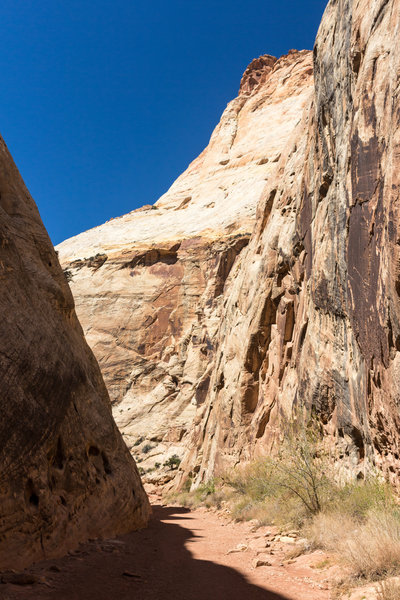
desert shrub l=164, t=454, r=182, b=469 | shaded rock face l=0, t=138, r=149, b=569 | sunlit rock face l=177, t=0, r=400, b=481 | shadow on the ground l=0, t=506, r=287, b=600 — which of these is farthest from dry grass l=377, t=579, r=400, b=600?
desert shrub l=164, t=454, r=182, b=469

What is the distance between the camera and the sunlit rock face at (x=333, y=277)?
28.0 ft

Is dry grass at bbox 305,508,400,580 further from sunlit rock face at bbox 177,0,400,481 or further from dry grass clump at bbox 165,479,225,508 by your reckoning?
dry grass clump at bbox 165,479,225,508

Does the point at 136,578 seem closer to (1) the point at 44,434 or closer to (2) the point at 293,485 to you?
(1) the point at 44,434

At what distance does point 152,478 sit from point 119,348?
49.8ft

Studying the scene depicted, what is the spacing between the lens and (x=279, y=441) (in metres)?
15.8

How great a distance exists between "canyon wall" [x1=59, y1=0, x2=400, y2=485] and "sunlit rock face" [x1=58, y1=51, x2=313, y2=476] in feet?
0.52

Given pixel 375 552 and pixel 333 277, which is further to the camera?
pixel 333 277

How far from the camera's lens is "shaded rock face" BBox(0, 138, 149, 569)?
22.6 ft

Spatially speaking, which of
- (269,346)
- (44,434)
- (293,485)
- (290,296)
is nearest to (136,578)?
(44,434)

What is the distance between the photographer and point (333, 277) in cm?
1252

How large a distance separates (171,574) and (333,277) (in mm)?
8618

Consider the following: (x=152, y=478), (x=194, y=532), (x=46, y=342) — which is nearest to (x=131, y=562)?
(x=46, y=342)

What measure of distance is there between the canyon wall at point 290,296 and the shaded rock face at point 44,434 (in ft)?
18.9

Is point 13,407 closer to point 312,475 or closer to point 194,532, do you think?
point 312,475
